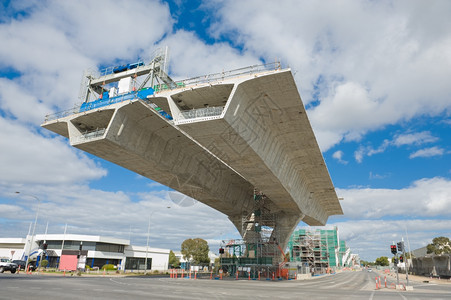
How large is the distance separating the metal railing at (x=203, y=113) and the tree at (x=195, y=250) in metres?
65.0

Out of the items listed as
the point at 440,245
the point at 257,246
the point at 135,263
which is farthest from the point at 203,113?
the point at 440,245

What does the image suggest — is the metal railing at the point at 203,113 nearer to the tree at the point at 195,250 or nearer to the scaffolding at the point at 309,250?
the scaffolding at the point at 309,250

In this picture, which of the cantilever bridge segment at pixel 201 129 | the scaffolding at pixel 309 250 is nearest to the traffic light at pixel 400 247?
the cantilever bridge segment at pixel 201 129

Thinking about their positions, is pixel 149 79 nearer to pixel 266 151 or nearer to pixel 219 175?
pixel 266 151

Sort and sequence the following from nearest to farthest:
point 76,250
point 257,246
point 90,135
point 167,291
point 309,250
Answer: point 167,291 < point 90,135 < point 257,246 < point 76,250 < point 309,250

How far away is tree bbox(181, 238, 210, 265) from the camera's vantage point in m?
78.4

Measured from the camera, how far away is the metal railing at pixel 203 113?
1891 centimetres

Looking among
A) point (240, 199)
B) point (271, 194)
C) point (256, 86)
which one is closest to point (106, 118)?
point (256, 86)

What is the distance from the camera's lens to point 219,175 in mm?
35438

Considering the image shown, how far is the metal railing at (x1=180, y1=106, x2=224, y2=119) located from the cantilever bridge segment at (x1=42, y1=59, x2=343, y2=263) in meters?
0.07

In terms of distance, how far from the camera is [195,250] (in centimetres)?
7862

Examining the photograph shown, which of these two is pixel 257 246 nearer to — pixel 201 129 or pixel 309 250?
pixel 201 129

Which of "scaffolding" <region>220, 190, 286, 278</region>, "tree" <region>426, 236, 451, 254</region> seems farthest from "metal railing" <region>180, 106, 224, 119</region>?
"tree" <region>426, 236, 451, 254</region>

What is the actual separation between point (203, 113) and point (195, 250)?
66121mm
